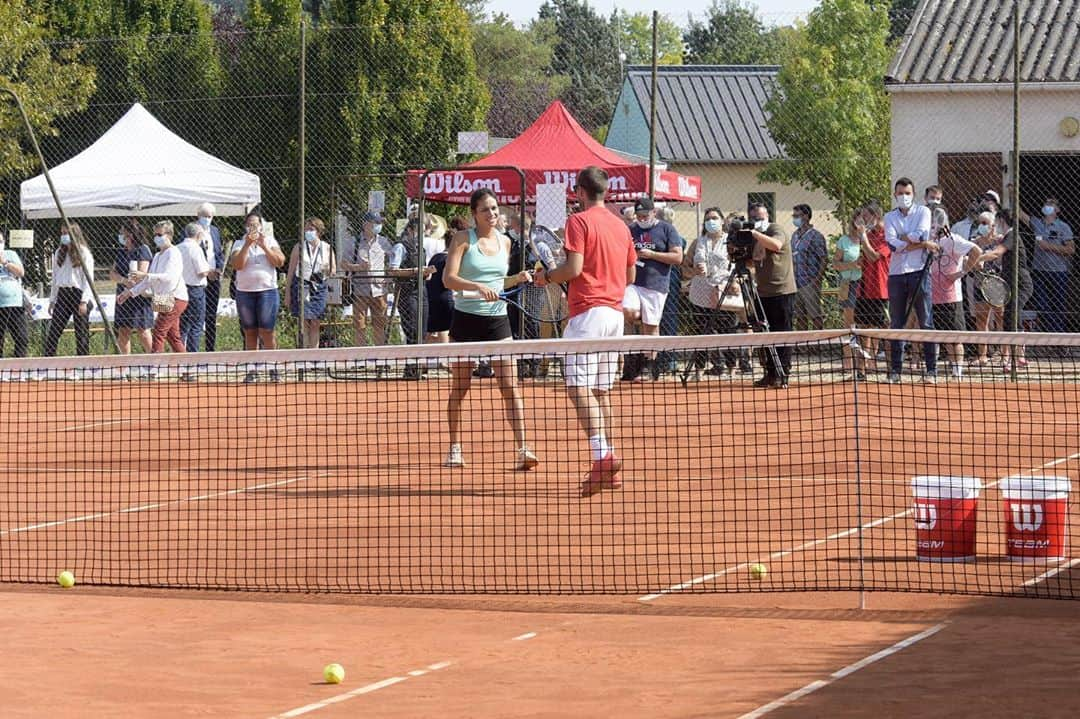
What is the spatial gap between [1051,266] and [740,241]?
3.06 meters

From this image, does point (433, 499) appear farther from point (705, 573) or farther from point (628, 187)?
point (628, 187)

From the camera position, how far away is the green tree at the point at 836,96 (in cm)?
3550

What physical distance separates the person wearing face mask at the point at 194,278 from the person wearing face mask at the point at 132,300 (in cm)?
48

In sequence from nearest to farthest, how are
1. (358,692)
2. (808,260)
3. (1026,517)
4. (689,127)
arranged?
(358,692) < (1026,517) < (808,260) < (689,127)

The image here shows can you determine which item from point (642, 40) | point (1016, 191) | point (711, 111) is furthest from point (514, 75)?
point (1016, 191)

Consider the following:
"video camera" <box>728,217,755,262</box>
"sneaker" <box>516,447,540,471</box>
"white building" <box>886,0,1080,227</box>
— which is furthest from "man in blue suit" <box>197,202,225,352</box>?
"sneaker" <box>516,447,540,471</box>

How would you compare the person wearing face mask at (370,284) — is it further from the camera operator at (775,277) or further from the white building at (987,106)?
the white building at (987,106)

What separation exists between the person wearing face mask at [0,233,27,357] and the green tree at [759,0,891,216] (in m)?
17.6

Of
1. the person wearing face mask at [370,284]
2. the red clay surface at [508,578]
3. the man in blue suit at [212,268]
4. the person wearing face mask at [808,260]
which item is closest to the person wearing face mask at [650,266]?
the person wearing face mask at [808,260]

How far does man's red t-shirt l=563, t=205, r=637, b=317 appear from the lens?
9.92 meters

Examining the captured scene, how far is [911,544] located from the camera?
8.36 m

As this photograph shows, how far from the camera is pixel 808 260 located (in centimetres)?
1848

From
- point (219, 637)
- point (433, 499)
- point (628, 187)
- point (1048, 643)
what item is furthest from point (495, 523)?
point (628, 187)

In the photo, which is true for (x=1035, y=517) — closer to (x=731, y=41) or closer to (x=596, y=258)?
(x=596, y=258)
